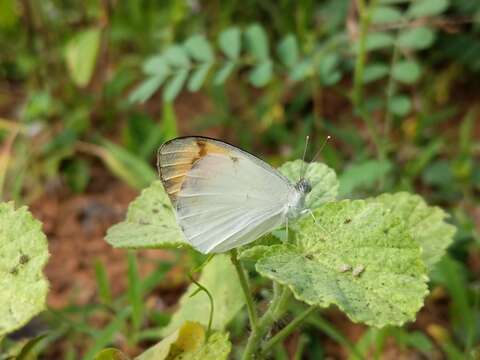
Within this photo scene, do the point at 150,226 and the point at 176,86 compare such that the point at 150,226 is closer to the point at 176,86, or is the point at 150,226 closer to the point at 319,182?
the point at 319,182

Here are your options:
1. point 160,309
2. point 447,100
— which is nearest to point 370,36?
point 447,100

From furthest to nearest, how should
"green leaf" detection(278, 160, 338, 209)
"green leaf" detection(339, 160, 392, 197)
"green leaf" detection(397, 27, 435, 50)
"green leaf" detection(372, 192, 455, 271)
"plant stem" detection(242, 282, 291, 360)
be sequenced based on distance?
"green leaf" detection(397, 27, 435, 50) → "green leaf" detection(339, 160, 392, 197) → "green leaf" detection(372, 192, 455, 271) → "green leaf" detection(278, 160, 338, 209) → "plant stem" detection(242, 282, 291, 360)

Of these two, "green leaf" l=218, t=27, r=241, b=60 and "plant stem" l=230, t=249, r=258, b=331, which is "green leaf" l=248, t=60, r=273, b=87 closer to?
"green leaf" l=218, t=27, r=241, b=60

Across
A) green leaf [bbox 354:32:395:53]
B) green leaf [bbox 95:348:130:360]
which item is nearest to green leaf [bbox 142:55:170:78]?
green leaf [bbox 354:32:395:53]

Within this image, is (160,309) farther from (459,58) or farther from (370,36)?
(459,58)

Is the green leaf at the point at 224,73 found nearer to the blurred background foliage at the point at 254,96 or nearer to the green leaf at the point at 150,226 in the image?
the blurred background foliage at the point at 254,96

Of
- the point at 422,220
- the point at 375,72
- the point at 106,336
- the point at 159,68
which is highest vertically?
the point at 159,68

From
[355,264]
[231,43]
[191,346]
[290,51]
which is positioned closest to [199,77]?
[231,43]

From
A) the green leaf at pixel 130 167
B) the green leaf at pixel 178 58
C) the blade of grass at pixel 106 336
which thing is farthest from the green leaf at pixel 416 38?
the blade of grass at pixel 106 336
